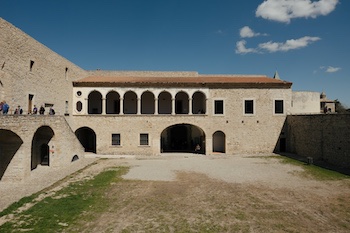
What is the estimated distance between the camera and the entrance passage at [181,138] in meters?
27.2

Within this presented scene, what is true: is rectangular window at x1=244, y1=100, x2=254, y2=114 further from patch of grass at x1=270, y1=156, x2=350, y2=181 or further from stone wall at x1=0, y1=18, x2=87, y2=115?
stone wall at x1=0, y1=18, x2=87, y2=115

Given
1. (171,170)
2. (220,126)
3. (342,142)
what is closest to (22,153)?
(171,170)

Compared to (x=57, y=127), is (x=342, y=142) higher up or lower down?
lower down

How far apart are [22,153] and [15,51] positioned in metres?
7.00

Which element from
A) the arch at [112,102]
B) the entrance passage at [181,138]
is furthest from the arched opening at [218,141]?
the arch at [112,102]

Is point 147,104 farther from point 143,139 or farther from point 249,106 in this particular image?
point 249,106

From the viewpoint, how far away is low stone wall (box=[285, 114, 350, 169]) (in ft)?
56.4

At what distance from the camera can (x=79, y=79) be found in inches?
992

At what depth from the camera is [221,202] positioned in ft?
33.6

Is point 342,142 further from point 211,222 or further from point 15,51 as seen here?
point 15,51

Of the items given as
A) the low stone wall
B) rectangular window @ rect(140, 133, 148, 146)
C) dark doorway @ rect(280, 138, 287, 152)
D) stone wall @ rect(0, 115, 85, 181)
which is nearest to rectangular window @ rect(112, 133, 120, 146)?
rectangular window @ rect(140, 133, 148, 146)

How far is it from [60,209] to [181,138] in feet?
65.4

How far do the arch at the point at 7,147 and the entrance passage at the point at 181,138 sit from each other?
15549 millimetres

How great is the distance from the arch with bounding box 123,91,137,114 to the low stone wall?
1645 cm
